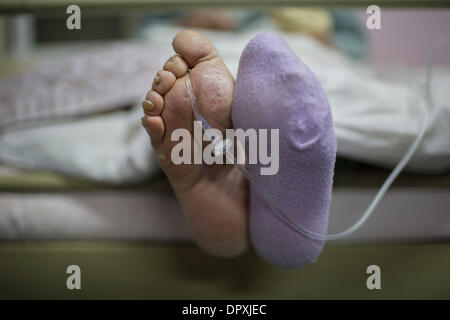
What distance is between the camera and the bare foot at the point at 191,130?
41 centimetres

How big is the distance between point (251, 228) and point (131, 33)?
149cm

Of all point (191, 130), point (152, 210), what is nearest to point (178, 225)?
point (152, 210)

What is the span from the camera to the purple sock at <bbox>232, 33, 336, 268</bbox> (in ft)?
1.26

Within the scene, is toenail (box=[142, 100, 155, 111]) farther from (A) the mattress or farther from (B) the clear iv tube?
(A) the mattress

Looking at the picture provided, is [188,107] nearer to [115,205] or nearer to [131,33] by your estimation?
[115,205]

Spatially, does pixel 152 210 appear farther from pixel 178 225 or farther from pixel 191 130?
pixel 191 130

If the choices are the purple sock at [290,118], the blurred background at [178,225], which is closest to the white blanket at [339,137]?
the blurred background at [178,225]

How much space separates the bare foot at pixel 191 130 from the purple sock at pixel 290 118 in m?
0.02

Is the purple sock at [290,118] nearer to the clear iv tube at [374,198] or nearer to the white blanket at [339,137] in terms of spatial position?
the clear iv tube at [374,198]

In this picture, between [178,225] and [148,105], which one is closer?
[148,105]

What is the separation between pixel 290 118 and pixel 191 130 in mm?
115

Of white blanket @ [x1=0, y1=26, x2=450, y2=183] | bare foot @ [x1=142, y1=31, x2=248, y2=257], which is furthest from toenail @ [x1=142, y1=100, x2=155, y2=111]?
white blanket @ [x1=0, y1=26, x2=450, y2=183]

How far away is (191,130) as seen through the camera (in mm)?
439

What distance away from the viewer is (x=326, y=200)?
A: 0.45 metres
